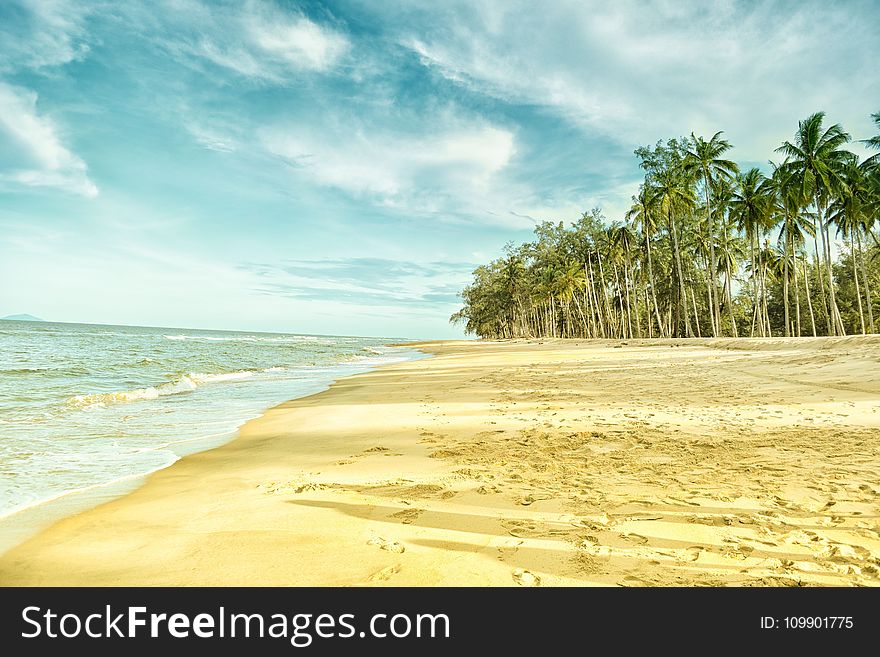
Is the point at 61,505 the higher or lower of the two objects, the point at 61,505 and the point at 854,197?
the lower

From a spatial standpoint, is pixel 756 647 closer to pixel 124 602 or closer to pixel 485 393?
pixel 124 602

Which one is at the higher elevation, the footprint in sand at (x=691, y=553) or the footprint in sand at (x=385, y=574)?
the footprint in sand at (x=385, y=574)

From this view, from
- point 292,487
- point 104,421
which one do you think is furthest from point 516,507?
point 104,421

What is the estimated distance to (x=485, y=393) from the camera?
12570 mm

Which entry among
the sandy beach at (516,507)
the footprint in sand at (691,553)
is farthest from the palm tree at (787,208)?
the footprint in sand at (691,553)

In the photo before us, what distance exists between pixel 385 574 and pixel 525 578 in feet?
2.81

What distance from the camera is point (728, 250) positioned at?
4725cm

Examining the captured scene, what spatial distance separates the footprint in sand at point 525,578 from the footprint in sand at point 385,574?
0.73m

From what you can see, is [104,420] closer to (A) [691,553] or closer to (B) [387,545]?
(B) [387,545]

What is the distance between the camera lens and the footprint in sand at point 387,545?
129 inches

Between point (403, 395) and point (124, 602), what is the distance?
10507 mm

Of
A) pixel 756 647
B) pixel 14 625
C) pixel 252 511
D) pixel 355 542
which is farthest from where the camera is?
pixel 252 511

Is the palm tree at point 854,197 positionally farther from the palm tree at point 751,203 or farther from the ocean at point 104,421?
the ocean at point 104,421

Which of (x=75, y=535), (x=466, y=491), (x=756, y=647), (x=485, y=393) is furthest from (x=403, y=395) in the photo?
(x=756, y=647)
